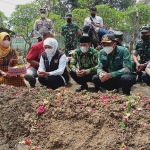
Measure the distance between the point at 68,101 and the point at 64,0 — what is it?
25.7 m

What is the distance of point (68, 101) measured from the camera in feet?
11.8

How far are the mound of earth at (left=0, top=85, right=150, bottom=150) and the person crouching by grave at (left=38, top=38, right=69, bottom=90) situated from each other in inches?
57.1

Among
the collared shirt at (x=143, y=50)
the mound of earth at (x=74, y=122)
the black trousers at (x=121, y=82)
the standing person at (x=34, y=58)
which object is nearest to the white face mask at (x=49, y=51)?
the standing person at (x=34, y=58)

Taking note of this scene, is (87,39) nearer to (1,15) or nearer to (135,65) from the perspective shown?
(135,65)

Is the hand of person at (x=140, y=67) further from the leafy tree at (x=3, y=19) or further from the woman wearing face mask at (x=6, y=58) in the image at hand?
the leafy tree at (x=3, y=19)

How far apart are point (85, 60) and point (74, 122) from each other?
8.47ft

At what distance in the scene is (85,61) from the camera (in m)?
5.75

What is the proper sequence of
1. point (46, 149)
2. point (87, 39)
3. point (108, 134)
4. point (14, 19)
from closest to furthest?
point (108, 134), point (46, 149), point (87, 39), point (14, 19)

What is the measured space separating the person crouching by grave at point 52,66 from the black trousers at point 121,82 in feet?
2.22

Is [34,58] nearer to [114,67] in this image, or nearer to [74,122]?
[114,67]

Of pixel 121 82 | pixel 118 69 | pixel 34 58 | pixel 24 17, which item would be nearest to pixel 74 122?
pixel 121 82

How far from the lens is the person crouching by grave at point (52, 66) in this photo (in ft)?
18.1

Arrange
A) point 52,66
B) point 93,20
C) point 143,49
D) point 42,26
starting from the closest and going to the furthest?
1. point 52,66
2. point 143,49
3. point 93,20
4. point 42,26

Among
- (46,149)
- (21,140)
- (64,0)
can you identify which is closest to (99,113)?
(46,149)
